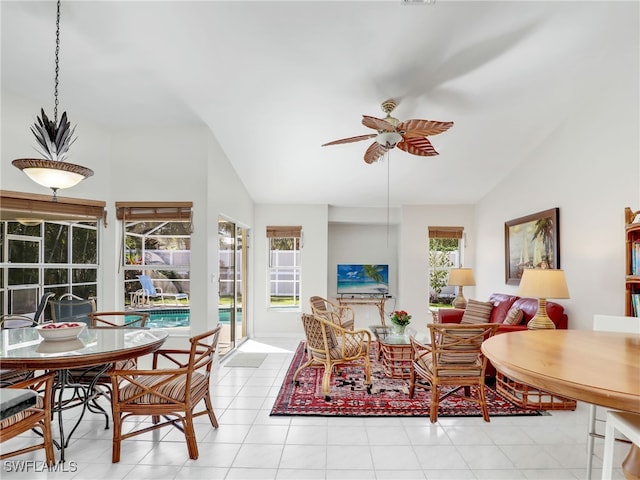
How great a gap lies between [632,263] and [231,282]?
4592 millimetres

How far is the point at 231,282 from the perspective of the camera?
5227 mm

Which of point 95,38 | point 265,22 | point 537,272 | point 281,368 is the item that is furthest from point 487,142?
point 95,38

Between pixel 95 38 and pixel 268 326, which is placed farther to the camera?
pixel 268 326

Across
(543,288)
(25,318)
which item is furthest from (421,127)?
(25,318)

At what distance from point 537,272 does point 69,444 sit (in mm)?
4294

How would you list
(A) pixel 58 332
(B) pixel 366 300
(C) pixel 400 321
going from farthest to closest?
(B) pixel 366 300 → (C) pixel 400 321 → (A) pixel 58 332

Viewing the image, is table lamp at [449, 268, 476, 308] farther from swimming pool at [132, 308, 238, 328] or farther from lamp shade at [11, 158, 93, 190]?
lamp shade at [11, 158, 93, 190]

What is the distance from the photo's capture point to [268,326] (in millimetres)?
6293

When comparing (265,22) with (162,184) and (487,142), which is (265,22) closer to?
(162,184)

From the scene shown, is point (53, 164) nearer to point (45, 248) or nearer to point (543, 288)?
point (45, 248)

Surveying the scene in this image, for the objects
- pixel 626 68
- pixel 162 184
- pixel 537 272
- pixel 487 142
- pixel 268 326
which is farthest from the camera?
pixel 268 326

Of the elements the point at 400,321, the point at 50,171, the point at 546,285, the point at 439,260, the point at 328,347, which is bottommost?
the point at 328,347

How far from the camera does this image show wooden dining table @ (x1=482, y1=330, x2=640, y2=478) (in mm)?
1217

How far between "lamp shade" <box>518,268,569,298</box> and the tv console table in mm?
3061
